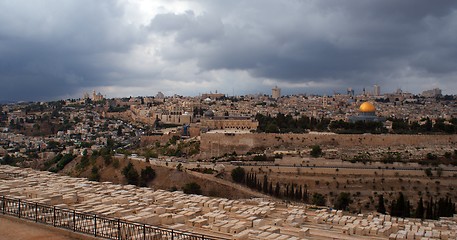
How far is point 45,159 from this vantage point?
53.5 metres

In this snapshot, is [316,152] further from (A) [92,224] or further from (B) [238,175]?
(A) [92,224]

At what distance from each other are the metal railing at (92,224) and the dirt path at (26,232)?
184 millimetres

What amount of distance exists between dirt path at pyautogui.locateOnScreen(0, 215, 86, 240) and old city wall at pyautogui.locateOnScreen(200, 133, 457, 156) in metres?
35.0

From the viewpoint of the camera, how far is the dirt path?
406 inches

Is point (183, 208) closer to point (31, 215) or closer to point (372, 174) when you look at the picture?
point (31, 215)

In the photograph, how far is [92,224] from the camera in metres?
11.1

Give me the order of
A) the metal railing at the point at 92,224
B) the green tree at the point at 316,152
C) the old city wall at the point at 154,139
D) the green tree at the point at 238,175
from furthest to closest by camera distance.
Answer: the old city wall at the point at 154,139, the green tree at the point at 316,152, the green tree at the point at 238,175, the metal railing at the point at 92,224

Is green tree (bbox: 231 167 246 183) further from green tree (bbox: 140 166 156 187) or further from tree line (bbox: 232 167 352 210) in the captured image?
green tree (bbox: 140 166 156 187)

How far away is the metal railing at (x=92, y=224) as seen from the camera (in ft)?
33.6

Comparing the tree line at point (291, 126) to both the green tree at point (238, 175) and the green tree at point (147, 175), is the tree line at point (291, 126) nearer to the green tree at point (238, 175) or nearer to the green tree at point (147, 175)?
the green tree at point (238, 175)

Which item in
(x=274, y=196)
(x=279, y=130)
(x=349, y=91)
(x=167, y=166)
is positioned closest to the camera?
(x=274, y=196)

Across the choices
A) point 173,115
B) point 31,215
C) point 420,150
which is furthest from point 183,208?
point 173,115

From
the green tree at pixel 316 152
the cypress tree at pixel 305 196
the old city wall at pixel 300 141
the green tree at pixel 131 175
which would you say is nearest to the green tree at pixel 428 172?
the old city wall at pixel 300 141

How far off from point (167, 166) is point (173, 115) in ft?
119
